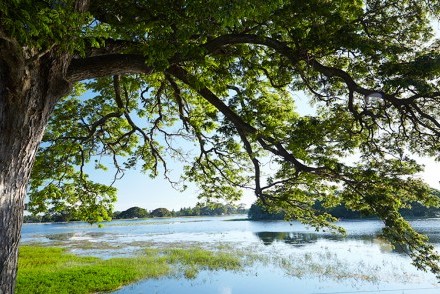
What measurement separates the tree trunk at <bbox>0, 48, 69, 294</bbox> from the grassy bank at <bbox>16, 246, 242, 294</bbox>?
12231mm

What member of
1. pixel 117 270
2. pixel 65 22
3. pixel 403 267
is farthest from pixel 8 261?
pixel 403 267

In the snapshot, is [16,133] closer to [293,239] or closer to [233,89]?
[233,89]

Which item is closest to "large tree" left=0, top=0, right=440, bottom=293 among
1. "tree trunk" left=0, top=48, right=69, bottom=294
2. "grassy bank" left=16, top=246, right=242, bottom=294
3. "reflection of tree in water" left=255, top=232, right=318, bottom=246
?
"tree trunk" left=0, top=48, right=69, bottom=294

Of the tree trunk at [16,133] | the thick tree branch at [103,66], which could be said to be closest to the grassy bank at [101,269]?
the tree trunk at [16,133]

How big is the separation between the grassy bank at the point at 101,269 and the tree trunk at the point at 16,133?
12231 mm

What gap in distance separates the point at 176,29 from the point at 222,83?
379 centimetres

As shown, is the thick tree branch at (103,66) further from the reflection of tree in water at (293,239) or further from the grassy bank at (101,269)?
the reflection of tree in water at (293,239)

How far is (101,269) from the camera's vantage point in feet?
61.1

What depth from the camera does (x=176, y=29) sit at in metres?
5.04

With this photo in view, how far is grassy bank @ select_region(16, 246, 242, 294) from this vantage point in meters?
15.5

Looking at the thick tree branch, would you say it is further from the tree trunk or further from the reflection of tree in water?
the reflection of tree in water

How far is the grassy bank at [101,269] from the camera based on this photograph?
15.5 meters

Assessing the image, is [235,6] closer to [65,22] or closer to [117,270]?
[65,22]

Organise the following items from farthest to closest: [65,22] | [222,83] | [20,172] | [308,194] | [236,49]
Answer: [308,194] → [222,83] → [236,49] → [20,172] → [65,22]
